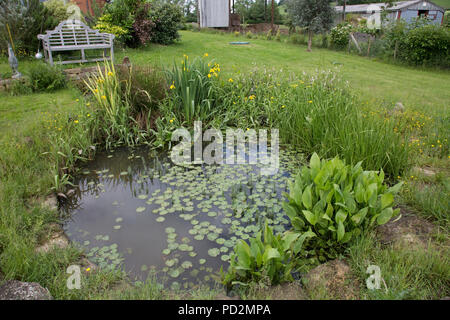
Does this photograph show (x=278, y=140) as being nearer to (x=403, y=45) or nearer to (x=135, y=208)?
(x=135, y=208)

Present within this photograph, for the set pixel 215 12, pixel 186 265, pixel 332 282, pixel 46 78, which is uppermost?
pixel 215 12

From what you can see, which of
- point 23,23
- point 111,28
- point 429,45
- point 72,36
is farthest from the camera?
point 429,45

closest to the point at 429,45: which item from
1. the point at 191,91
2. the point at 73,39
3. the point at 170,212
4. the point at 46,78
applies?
the point at 191,91

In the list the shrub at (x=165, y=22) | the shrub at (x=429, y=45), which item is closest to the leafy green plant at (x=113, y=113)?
the shrub at (x=165, y=22)

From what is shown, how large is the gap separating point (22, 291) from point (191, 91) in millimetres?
3670

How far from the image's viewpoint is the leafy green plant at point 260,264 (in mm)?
2066

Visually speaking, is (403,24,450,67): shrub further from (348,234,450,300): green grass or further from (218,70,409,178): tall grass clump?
(348,234,450,300): green grass

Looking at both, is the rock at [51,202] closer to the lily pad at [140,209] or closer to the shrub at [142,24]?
the lily pad at [140,209]

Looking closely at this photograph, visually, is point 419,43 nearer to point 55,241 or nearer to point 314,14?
point 314,14

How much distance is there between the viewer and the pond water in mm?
2527

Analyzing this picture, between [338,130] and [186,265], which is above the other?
[338,130]

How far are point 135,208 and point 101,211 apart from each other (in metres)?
0.33

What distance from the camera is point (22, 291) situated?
1819 millimetres

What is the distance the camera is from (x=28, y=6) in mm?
7520
